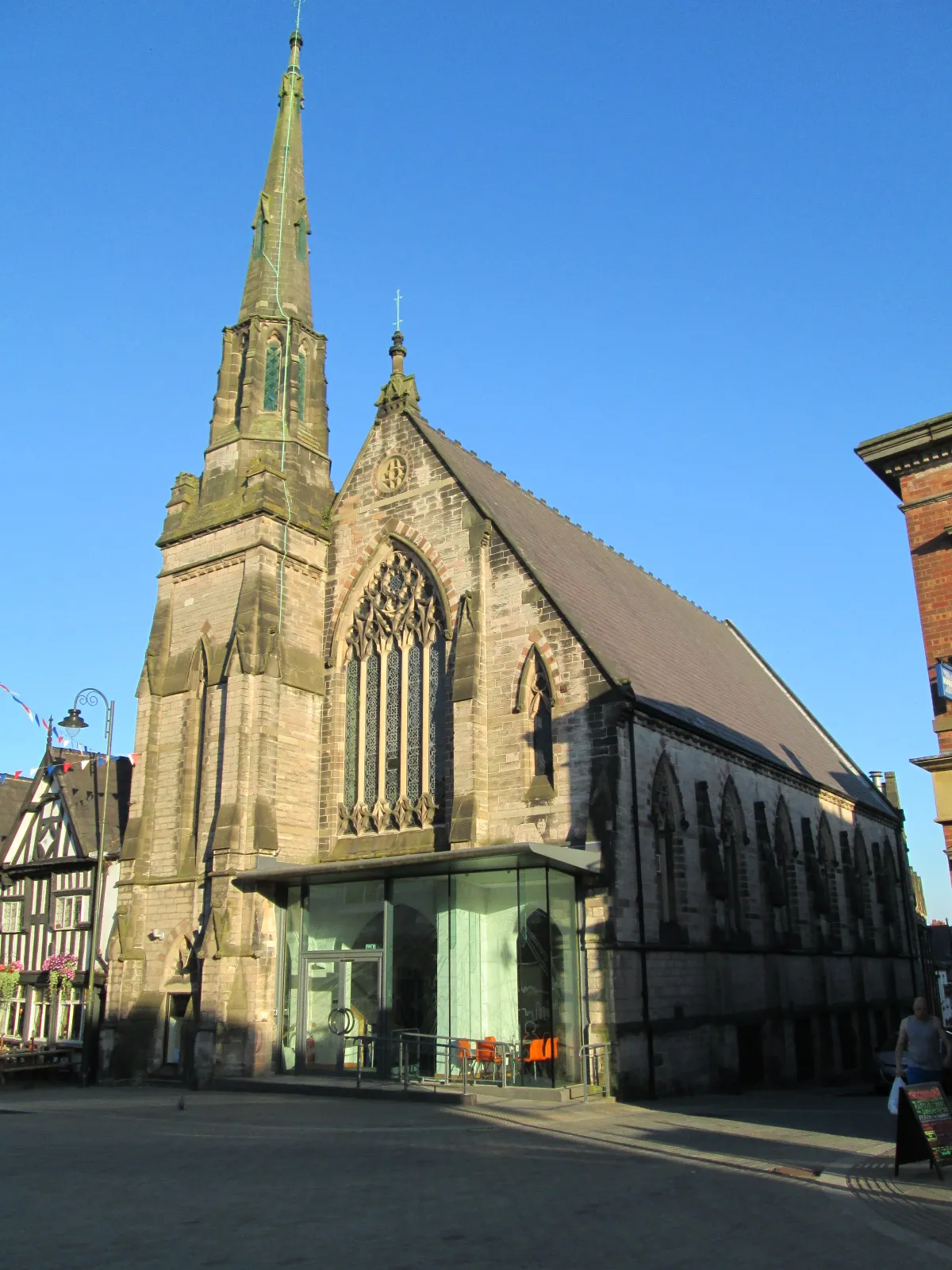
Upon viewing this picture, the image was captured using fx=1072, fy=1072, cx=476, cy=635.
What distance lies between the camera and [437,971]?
20984 mm

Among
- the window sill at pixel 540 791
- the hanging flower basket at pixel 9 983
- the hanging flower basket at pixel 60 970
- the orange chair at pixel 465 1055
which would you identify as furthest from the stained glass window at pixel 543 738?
the hanging flower basket at pixel 9 983

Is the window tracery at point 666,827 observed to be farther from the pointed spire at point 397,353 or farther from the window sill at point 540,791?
the pointed spire at point 397,353

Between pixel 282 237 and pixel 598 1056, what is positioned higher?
pixel 282 237

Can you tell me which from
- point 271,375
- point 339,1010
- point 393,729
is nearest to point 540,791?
point 393,729

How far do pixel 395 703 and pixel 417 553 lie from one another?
3615 millimetres

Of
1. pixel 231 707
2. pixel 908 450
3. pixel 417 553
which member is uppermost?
pixel 417 553

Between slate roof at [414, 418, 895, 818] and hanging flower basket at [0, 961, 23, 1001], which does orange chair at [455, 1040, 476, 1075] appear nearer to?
slate roof at [414, 418, 895, 818]

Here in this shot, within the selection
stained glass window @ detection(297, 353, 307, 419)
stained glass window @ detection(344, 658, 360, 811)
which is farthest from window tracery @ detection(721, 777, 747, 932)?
stained glass window @ detection(297, 353, 307, 419)

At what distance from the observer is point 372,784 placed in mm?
25125

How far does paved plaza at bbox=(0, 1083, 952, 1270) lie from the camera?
25.6 ft

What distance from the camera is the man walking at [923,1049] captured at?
1102 centimetres

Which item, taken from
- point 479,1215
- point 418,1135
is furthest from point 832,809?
point 479,1215

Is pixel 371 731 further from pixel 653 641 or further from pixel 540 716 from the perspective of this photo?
pixel 653 641

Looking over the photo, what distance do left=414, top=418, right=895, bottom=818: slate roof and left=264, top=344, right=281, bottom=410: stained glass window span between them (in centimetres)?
462
